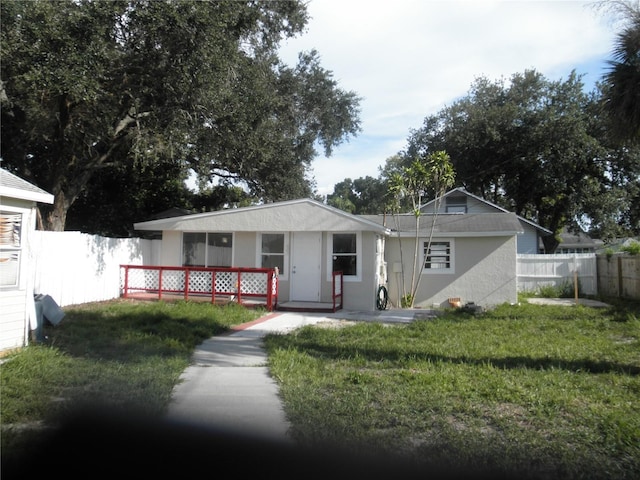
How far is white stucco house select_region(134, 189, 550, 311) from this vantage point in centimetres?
1413

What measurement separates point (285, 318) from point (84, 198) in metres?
13.2

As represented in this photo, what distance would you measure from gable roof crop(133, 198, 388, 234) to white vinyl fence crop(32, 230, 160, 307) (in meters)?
1.65

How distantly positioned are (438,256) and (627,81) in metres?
7.12

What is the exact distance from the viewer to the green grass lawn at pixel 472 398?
4137 millimetres

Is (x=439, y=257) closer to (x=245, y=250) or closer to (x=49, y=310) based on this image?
(x=245, y=250)

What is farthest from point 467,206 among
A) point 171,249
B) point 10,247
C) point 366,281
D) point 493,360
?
point 10,247

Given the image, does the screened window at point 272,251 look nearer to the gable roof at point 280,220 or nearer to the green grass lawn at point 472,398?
the gable roof at point 280,220

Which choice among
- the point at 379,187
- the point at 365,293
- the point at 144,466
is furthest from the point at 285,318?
the point at 379,187

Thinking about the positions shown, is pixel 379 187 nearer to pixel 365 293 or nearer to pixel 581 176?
pixel 581 176

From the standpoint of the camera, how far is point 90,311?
11375mm

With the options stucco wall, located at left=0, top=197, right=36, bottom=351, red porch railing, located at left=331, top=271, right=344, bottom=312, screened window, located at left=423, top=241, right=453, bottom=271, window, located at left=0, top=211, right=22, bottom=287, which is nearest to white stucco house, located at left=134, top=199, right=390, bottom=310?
red porch railing, located at left=331, top=271, right=344, bottom=312

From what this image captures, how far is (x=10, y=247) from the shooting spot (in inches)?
288

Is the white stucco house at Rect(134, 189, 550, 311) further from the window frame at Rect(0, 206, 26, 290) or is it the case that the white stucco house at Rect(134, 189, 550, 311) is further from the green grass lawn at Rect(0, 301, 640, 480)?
the window frame at Rect(0, 206, 26, 290)

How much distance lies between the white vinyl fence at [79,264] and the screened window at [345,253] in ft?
20.3
